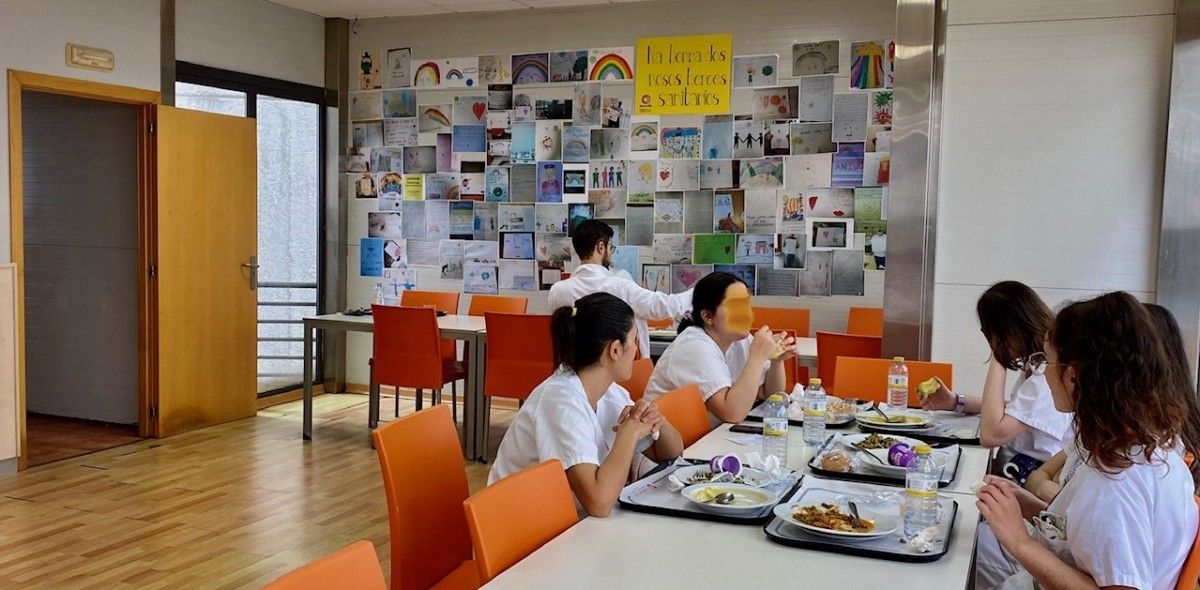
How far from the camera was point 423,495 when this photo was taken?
2.45 m

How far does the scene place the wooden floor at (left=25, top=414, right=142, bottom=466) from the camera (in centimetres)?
582

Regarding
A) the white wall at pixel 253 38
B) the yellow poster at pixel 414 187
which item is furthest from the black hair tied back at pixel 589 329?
the yellow poster at pixel 414 187

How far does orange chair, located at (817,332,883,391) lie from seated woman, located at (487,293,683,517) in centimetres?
253

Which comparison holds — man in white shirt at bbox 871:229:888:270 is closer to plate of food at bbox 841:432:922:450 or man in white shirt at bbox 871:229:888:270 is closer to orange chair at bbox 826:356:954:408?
orange chair at bbox 826:356:954:408

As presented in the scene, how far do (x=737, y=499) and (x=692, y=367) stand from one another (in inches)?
48.1

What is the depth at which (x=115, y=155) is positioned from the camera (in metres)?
6.42

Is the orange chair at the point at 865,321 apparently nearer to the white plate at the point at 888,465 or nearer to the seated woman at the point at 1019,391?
the seated woman at the point at 1019,391

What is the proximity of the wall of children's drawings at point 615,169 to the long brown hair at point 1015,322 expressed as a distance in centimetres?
352

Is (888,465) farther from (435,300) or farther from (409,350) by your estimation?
(435,300)

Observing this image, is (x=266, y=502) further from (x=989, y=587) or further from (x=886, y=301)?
(x=989, y=587)

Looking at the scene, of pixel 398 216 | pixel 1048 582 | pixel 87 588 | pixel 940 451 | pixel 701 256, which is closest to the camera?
pixel 1048 582

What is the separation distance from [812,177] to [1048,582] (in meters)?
4.97

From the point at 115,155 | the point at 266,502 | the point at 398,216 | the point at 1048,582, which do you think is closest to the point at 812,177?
the point at 398,216

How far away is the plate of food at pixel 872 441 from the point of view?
286 centimetres
